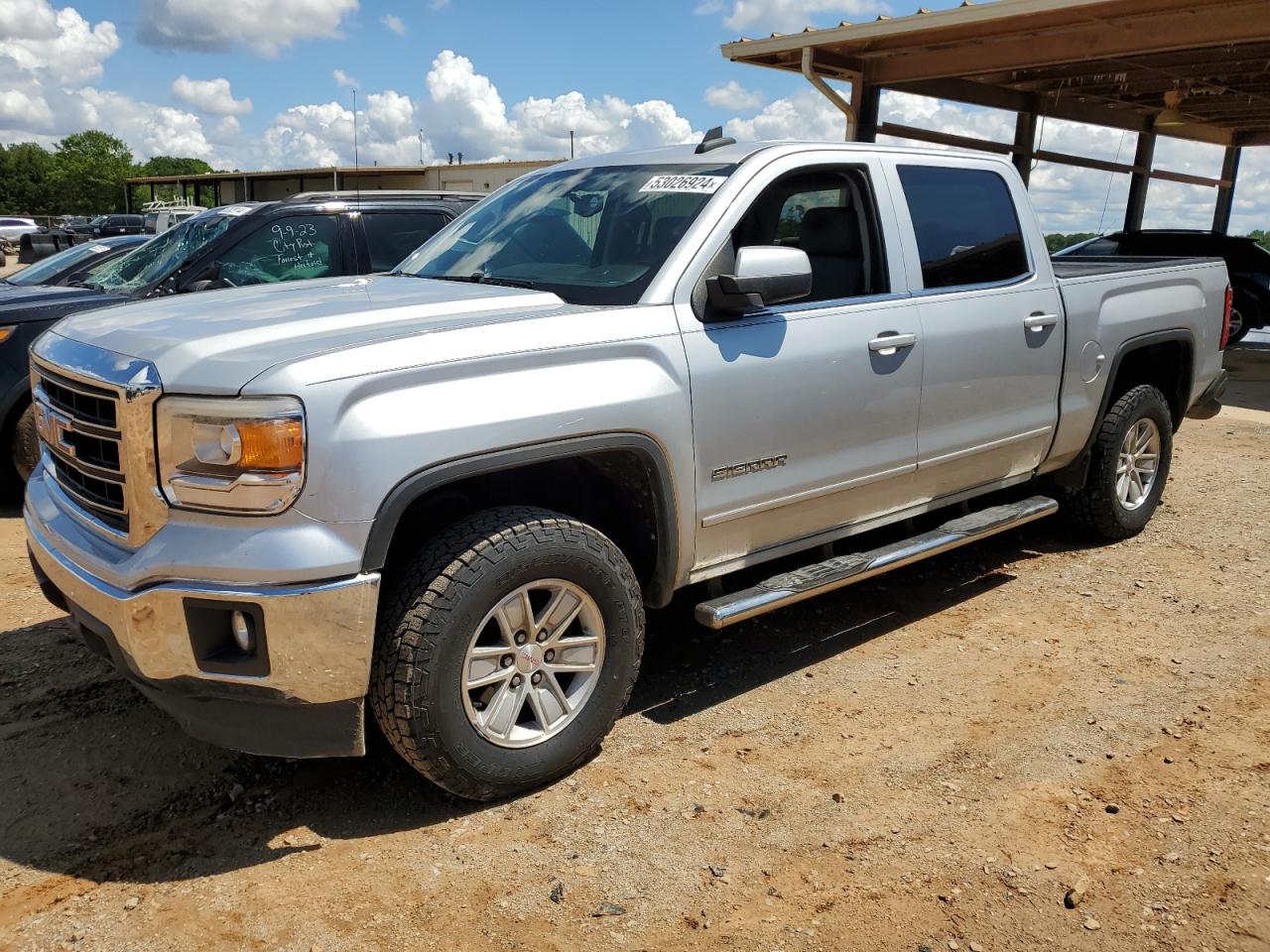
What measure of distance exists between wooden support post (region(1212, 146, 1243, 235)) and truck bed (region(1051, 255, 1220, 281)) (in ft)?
49.6

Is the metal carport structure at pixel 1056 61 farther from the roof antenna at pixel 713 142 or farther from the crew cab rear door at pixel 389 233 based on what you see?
the roof antenna at pixel 713 142

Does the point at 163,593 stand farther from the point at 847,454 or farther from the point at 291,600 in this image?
the point at 847,454

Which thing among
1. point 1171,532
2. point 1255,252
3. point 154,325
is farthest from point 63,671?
point 1255,252

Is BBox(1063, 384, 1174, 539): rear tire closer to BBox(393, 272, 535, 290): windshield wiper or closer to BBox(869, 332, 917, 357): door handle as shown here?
BBox(869, 332, 917, 357): door handle

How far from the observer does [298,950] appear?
2576mm

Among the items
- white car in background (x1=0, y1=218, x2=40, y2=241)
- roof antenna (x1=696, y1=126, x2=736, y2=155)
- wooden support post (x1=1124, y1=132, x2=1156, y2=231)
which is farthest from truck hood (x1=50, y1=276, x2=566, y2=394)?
white car in background (x1=0, y1=218, x2=40, y2=241)

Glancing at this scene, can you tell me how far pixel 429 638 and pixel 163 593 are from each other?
27.3 inches

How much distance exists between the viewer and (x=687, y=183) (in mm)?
3922

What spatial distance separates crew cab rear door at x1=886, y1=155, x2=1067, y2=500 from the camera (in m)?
4.38

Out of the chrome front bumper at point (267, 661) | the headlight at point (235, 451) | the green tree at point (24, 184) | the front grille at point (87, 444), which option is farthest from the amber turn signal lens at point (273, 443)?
the green tree at point (24, 184)

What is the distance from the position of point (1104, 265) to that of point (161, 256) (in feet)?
19.9

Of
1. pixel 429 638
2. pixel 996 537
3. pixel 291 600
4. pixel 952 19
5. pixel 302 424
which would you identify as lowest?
pixel 996 537

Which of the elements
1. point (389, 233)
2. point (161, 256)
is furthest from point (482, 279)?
point (161, 256)

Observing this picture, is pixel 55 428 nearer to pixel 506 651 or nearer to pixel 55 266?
pixel 506 651
